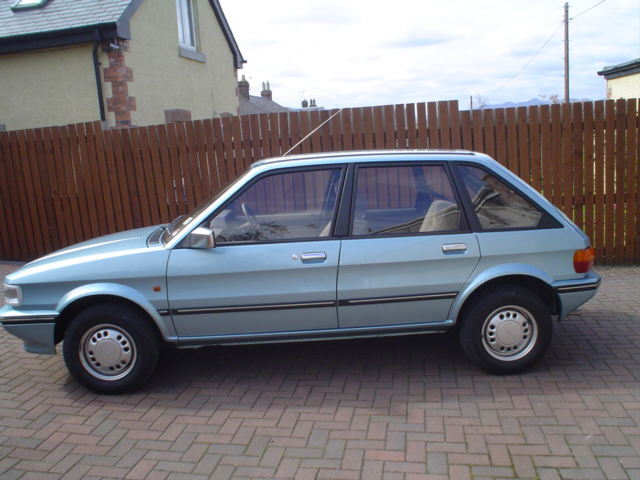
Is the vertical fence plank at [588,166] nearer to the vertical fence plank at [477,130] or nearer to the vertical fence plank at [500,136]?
the vertical fence plank at [500,136]

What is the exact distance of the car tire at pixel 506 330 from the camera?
428 centimetres

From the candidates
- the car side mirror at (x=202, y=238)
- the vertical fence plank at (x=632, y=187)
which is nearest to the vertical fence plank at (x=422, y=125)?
the vertical fence plank at (x=632, y=187)

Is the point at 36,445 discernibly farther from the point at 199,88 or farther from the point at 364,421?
the point at 199,88

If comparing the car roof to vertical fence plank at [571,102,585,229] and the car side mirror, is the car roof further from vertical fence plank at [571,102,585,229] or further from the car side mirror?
vertical fence plank at [571,102,585,229]

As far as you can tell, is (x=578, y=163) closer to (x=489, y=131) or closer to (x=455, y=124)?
(x=489, y=131)

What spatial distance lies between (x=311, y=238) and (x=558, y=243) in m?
1.88

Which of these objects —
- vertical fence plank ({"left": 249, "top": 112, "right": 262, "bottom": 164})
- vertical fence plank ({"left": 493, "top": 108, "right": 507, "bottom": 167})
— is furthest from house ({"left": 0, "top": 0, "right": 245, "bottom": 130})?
vertical fence plank ({"left": 493, "top": 108, "right": 507, "bottom": 167})

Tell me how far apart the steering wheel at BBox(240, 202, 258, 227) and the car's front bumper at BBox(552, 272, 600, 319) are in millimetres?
2326

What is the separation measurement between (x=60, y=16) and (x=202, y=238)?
353 inches

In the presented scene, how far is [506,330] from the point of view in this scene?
169 inches

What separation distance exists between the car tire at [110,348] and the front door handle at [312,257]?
4.23ft

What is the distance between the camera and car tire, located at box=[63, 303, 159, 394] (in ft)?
13.9

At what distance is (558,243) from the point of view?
4.32 meters

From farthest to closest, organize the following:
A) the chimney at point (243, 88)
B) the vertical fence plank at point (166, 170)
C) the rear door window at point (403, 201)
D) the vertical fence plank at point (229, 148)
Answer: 1. the chimney at point (243, 88)
2. the vertical fence plank at point (166, 170)
3. the vertical fence plank at point (229, 148)
4. the rear door window at point (403, 201)
